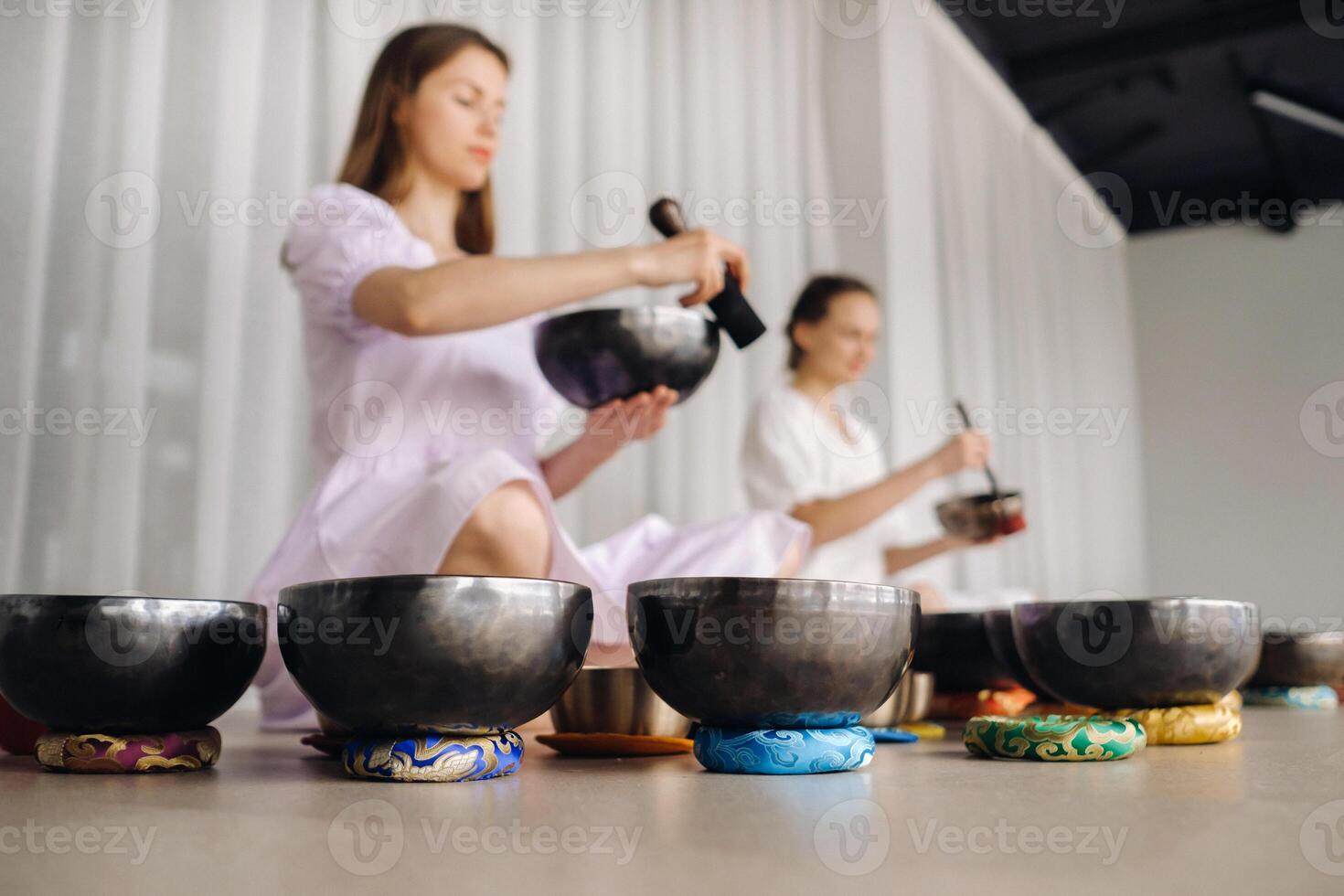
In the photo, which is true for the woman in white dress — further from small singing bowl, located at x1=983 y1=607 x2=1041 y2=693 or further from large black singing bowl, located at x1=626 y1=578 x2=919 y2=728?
large black singing bowl, located at x1=626 y1=578 x2=919 y2=728

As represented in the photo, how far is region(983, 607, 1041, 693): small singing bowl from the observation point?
76 cm

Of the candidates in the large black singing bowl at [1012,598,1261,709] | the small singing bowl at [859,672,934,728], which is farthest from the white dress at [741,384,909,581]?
the large black singing bowl at [1012,598,1261,709]

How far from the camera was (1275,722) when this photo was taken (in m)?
0.85

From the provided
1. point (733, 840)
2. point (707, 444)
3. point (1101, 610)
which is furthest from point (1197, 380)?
point (733, 840)

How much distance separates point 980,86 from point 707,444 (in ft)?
6.15

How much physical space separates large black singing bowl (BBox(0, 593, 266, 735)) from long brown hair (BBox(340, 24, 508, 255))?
0.94 m

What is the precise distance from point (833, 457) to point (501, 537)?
122 cm

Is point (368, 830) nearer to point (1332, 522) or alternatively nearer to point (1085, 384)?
point (1085, 384)

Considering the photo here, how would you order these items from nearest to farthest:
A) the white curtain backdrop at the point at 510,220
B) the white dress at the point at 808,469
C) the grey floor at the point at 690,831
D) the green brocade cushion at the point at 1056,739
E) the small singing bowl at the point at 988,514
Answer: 1. the grey floor at the point at 690,831
2. the green brocade cushion at the point at 1056,739
3. the white curtain backdrop at the point at 510,220
4. the small singing bowl at the point at 988,514
5. the white dress at the point at 808,469

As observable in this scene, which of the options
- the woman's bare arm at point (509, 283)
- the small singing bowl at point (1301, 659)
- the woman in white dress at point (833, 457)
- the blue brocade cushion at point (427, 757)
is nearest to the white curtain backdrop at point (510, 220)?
the woman in white dress at point (833, 457)

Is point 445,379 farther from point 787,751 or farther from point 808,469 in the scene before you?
point 808,469

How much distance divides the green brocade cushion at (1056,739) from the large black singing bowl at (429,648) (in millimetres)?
249

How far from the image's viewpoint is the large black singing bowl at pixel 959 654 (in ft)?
2.85

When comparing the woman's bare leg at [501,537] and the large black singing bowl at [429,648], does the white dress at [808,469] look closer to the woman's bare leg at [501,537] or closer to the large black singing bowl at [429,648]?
the woman's bare leg at [501,537]
